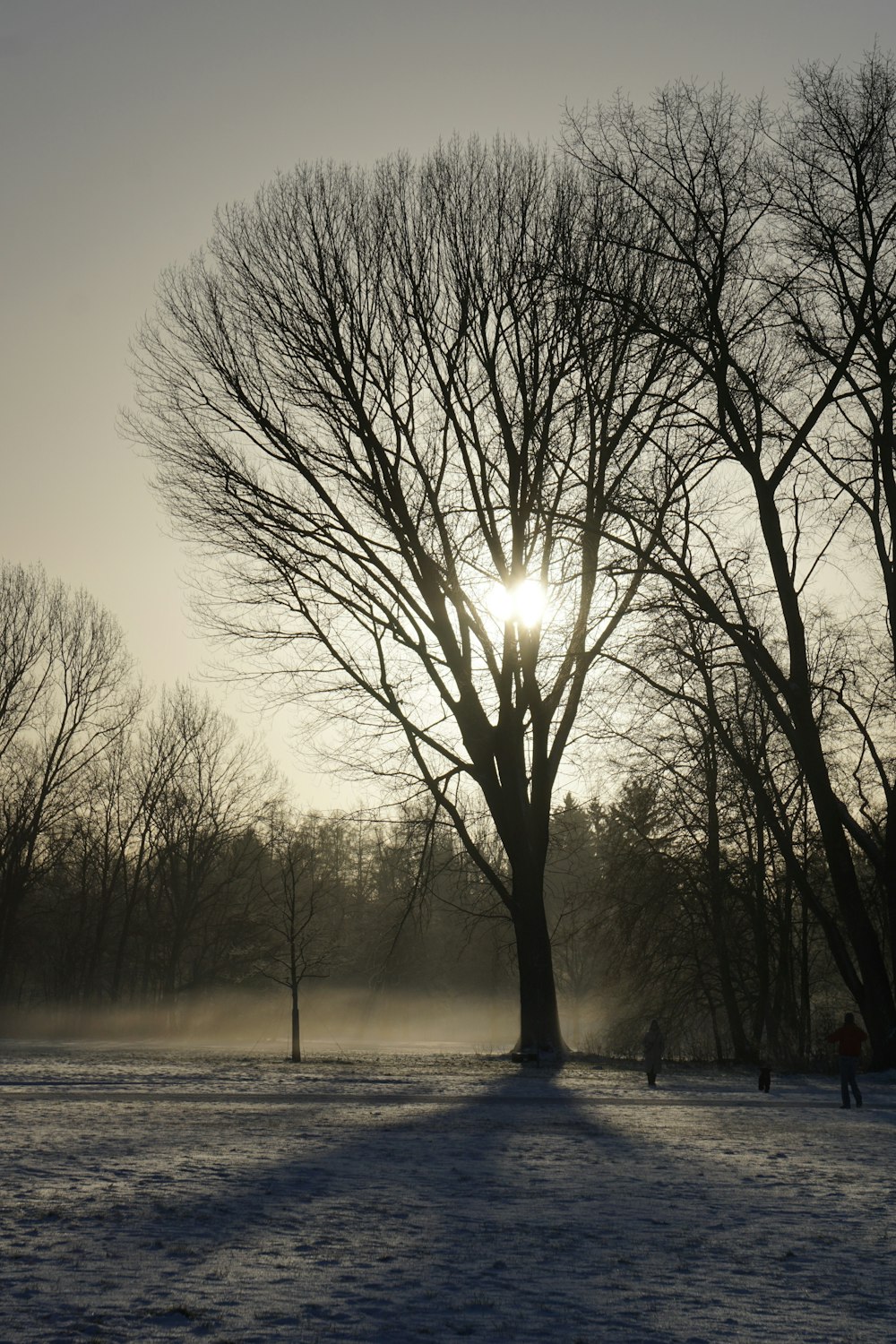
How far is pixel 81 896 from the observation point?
59.8 meters

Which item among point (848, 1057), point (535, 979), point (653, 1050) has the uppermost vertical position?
point (535, 979)

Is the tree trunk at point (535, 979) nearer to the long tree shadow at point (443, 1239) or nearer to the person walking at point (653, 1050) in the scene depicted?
the person walking at point (653, 1050)

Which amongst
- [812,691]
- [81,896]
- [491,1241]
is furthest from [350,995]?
[491,1241]

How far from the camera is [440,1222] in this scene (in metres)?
7.58

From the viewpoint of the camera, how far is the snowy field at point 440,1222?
545cm

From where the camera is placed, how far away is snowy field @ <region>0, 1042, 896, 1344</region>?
5.45 m

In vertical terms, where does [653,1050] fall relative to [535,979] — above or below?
below

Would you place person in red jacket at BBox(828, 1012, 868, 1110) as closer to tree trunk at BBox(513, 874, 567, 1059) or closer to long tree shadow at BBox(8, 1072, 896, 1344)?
long tree shadow at BBox(8, 1072, 896, 1344)

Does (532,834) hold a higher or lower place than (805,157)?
lower

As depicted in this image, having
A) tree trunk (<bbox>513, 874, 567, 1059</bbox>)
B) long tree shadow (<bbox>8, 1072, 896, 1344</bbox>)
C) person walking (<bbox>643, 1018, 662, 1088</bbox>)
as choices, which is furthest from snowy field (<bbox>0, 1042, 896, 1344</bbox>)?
tree trunk (<bbox>513, 874, 567, 1059</bbox>)

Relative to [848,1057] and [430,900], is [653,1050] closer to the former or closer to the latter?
[848,1057]

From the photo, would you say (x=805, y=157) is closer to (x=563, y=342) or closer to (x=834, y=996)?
(x=563, y=342)

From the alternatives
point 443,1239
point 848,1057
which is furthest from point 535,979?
point 443,1239

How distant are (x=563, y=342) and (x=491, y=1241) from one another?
18.5m
